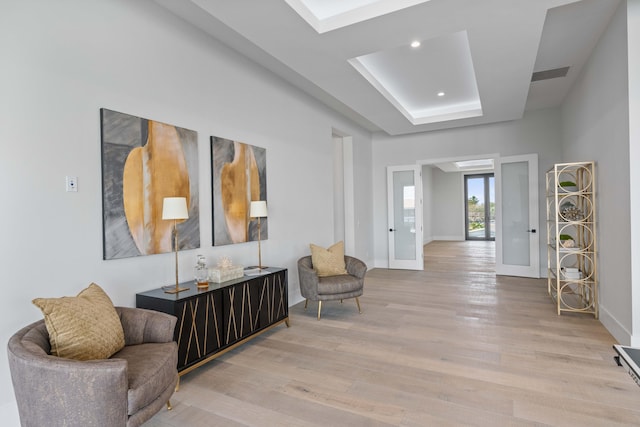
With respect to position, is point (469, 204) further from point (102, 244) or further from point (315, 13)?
point (102, 244)

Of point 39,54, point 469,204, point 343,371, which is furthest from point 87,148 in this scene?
point 469,204

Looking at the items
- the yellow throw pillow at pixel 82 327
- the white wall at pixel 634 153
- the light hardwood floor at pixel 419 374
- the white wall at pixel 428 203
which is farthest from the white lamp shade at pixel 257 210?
the white wall at pixel 428 203

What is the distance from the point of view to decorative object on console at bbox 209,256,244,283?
3320 millimetres

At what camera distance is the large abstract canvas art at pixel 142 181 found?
268cm

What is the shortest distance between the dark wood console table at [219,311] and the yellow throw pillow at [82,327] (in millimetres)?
555

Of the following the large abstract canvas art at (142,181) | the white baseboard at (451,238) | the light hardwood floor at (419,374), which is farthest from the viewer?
the white baseboard at (451,238)

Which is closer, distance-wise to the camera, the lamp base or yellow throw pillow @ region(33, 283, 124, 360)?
yellow throw pillow @ region(33, 283, 124, 360)

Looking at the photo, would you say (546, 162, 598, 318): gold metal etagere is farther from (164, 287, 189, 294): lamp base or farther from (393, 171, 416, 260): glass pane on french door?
(164, 287, 189, 294): lamp base

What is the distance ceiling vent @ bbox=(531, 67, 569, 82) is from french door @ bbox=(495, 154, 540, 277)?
6.37ft

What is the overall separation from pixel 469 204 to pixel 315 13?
1258 centimetres

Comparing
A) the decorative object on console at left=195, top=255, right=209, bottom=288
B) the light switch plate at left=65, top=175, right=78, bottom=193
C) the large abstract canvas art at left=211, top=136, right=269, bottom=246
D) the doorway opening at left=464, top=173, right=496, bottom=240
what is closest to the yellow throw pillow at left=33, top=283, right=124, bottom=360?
the light switch plate at left=65, top=175, right=78, bottom=193

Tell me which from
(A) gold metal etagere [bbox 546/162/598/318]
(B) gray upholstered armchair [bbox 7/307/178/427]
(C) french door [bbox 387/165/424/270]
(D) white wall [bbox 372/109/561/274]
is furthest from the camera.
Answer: (C) french door [bbox 387/165/424/270]

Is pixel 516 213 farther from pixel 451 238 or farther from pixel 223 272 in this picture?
pixel 451 238

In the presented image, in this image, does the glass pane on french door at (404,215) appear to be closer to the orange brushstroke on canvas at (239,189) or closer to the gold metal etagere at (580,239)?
the gold metal etagere at (580,239)
